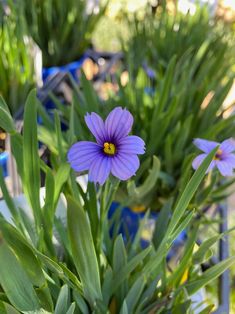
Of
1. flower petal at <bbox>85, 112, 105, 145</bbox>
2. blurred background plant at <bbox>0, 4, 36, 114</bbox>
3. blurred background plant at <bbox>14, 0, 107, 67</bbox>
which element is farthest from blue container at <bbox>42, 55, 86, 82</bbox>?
flower petal at <bbox>85, 112, 105, 145</bbox>

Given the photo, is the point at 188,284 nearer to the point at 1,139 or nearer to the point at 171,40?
the point at 1,139

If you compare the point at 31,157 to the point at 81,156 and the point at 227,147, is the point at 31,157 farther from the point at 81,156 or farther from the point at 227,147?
the point at 227,147

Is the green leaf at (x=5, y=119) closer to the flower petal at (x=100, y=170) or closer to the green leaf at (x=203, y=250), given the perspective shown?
the flower petal at (x=100, y=170)

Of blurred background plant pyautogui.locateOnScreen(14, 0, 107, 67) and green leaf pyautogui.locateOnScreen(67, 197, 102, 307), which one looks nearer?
green leaf pyautogui.locateOnScreen(67, 197, 102, 307)

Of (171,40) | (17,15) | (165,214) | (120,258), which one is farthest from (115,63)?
(120,258)

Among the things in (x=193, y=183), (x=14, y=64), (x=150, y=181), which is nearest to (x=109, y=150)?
(x=193, y=183)

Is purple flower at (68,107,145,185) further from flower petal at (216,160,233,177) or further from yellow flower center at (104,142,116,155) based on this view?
flower petal at (216,160,233,177)
